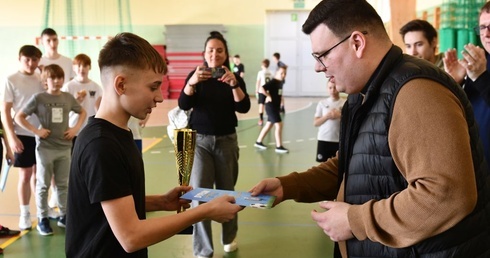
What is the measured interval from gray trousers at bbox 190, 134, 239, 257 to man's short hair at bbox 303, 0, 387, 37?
254cm

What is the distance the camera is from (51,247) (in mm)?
4320

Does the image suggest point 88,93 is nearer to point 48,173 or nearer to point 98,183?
point 48,173

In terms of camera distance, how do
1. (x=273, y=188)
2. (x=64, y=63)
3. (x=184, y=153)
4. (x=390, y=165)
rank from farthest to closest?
(x=64, y=63)
(x=184, y=153)
(x=273, y=188)
(x=390, y=165)

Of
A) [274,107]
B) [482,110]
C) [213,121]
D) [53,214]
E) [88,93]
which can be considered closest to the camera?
[482,110]

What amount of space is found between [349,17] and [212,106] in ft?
8.49

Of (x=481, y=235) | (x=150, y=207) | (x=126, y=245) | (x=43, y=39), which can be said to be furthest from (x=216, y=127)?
(x=43, y=39)

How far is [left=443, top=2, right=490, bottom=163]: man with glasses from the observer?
2801 millimetres

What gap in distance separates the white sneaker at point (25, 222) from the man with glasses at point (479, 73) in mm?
4323

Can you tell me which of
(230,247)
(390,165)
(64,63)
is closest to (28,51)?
(64,63)

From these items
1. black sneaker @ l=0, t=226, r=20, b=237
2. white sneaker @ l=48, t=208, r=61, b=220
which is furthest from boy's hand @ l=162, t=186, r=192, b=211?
white sneaker @ l=48, t=208, r=61, b=220

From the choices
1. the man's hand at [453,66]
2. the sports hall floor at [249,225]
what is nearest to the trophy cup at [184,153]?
the man's hand at [453,66]

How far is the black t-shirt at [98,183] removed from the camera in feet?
5.45

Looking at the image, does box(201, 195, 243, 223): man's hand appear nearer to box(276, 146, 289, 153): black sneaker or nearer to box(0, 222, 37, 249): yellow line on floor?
box(0, 222, 37, 249): yellow line on floor

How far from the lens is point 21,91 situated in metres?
4.95
